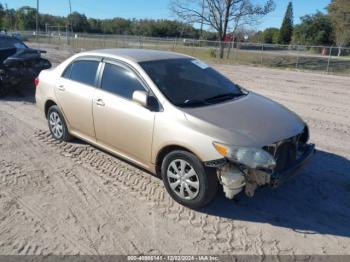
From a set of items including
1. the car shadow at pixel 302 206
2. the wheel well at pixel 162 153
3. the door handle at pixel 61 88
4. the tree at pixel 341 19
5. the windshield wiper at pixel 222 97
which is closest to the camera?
the car shadow at pixel 302 206

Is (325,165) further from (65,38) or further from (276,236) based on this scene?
(65,38)

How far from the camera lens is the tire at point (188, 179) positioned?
350 cm

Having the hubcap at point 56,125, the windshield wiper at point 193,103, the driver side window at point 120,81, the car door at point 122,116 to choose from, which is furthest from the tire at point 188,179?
the hubcap at point 56,125

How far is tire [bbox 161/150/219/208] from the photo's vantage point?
3496 millimetres

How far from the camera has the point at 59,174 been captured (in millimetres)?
4535

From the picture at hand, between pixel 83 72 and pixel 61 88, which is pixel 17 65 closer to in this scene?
pixel 61 88

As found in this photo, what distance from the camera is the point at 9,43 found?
9.75 m

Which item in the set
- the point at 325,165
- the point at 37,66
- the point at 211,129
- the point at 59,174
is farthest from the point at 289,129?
the point at 37,66

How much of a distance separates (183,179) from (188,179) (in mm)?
73

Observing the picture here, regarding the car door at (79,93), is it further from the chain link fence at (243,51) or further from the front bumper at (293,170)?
the chain link fence at (243,51)

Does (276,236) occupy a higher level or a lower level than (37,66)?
lower

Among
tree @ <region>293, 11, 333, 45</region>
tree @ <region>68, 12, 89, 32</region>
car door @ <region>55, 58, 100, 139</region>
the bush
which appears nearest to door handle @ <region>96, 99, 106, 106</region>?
car door @ <region>55, 58, 100, 139</region>

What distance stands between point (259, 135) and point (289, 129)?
525 mm

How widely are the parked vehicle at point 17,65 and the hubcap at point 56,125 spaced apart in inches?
146
